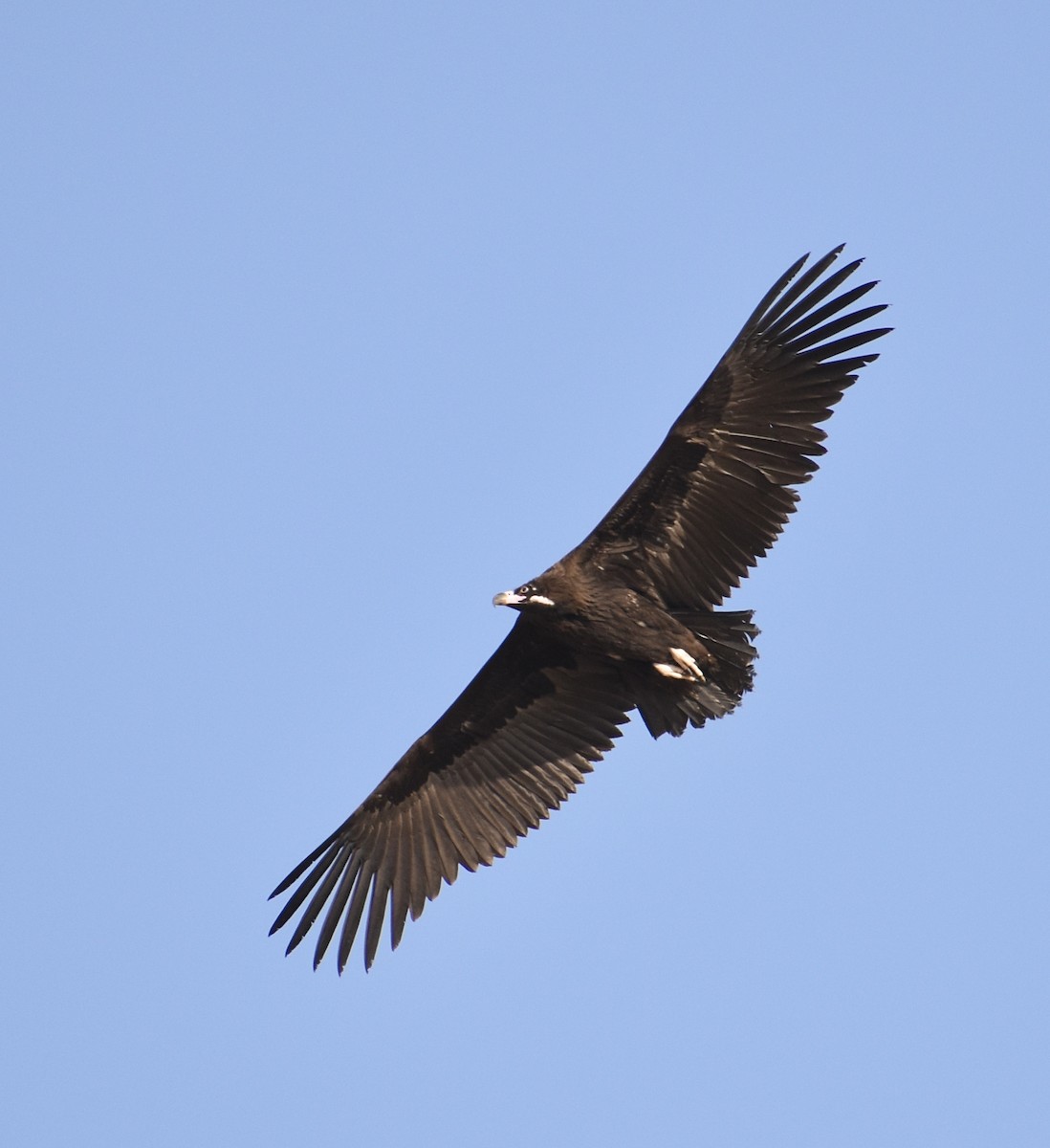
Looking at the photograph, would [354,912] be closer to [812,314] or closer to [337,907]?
[337,907]

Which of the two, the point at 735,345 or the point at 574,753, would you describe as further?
the point at 574,753

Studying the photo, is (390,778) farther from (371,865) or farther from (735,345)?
(735,345)

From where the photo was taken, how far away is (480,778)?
701 inches

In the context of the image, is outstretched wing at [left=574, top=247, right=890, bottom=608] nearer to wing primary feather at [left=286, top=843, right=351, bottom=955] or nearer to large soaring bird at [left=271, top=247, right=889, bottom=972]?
large soaring bird at [left=271, top=247, right=889, bottom=972]

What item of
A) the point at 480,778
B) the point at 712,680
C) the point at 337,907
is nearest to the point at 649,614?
the point at 712,680

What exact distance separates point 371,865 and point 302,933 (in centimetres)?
85

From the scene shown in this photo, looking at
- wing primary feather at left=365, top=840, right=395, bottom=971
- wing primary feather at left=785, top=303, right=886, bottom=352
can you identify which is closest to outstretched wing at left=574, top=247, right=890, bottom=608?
wing primary feather at left=785, top=303, right=886, bottom=352

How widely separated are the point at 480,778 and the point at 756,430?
13.3 ft

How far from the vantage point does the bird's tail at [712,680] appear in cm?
1642

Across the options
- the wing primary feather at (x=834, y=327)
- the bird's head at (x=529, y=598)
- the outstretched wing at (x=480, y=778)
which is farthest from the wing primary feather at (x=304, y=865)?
the wing primary feather at (x=834, y=327)

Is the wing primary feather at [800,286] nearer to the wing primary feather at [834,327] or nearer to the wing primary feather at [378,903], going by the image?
the wing primary feather at [834,327]

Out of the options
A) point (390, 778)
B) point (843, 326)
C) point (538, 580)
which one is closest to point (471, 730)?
point (390, 778)

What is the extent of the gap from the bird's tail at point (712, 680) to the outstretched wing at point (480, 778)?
2.22 ft

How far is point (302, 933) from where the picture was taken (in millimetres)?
17094
